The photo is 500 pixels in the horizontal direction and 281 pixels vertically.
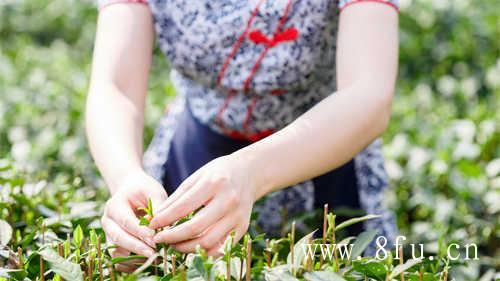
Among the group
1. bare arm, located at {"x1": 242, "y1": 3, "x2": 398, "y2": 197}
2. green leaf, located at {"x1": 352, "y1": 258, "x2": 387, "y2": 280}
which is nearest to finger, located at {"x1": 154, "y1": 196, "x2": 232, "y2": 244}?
bare arm, located at {"x1": 242, "y1": 3, "x2": 398, "y2": 197}

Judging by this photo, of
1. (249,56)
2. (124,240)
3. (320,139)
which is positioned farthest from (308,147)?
(249,56)

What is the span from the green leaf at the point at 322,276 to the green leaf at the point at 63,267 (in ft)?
1.17

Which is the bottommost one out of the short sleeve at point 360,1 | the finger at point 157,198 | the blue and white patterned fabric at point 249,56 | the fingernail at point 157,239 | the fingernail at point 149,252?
the fingernail at point 149,252

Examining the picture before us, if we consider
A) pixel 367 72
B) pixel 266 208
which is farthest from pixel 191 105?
pixel 367 72

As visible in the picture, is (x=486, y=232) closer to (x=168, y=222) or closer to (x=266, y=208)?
(x=266, y=208)

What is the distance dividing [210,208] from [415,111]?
1.99m

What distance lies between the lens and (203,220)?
122cm

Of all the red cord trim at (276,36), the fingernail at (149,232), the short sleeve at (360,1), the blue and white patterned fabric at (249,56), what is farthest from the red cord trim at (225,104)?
the fingernail at (149,232)

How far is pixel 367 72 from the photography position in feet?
4.94

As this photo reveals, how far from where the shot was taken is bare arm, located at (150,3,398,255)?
1.23 metres

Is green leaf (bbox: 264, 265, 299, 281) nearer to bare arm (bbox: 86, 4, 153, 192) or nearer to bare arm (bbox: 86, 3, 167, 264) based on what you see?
bare arm (bbox: 86, 3, 167, 264)

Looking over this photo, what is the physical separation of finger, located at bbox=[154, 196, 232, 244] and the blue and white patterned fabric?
602 mm

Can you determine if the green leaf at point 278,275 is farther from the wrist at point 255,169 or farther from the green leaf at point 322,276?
the wrist at point 255,169

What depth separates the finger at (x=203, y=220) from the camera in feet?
4.00
